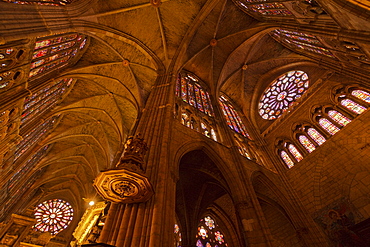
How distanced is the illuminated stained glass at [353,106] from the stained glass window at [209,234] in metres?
8.71

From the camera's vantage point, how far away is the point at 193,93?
40.4 feet

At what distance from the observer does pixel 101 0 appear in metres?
9.97

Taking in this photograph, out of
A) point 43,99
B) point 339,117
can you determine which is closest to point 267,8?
point 339,117

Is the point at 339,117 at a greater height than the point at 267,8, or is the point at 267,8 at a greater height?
the point at 267,8

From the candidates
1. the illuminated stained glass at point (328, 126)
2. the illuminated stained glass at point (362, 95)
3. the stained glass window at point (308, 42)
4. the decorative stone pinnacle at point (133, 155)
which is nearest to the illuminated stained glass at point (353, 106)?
the illuminated stained glass at point (362, 95)

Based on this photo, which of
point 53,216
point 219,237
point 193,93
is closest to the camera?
point 219,237

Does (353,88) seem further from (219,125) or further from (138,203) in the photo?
(138,203)

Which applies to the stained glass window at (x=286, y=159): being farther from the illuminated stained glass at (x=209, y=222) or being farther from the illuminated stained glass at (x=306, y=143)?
the illuminated stained glass at (x=209, y=222)

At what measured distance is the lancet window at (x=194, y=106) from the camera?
9445mm

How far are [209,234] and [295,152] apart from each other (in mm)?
6162

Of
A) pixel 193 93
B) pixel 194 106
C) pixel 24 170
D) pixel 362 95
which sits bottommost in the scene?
pixel 362 95

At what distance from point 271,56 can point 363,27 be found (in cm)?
908

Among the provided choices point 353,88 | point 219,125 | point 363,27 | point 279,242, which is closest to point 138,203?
point 219,125

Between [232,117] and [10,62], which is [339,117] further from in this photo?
[10,62]
